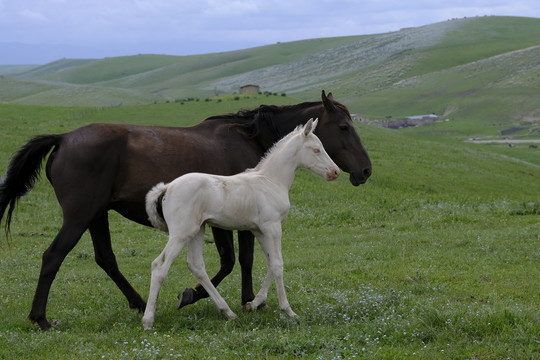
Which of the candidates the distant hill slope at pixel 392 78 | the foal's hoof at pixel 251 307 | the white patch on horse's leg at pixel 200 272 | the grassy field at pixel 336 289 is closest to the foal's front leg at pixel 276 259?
the grassy field at pixel 336 289

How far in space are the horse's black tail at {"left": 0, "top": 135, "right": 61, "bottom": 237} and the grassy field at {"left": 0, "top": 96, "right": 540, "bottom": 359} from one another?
1655mm

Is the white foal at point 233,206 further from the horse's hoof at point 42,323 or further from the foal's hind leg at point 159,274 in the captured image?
the horse's hoof at point 42,323

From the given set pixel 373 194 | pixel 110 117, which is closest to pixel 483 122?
pixel 110 117

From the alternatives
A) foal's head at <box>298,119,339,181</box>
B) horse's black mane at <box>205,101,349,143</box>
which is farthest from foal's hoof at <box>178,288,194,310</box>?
horse's black mane at <box>205,101,349,143</box>

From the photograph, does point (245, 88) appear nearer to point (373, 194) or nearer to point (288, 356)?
point (373, 194)

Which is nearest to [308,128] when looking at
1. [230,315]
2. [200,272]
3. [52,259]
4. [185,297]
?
[200,272]

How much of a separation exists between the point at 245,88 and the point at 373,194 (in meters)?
60.1

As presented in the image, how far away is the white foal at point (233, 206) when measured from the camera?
25.6 ft

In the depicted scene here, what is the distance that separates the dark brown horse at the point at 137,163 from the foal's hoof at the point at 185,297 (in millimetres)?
13

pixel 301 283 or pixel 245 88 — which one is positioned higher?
pixel 245 88

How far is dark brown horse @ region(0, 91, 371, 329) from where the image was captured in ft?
27.6

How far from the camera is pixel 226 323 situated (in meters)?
7.77

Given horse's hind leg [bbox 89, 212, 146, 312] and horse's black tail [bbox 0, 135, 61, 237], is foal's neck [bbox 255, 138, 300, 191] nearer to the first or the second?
horse's hind leg [bbox 89, 212, 146, 312]

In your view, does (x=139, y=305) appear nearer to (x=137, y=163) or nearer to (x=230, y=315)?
(x=230, y=315)
